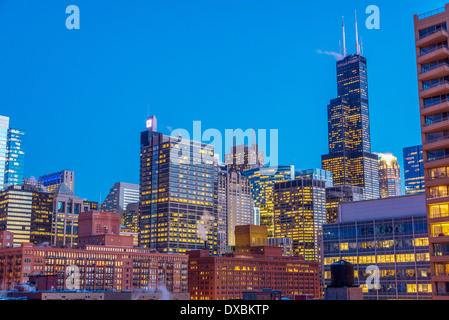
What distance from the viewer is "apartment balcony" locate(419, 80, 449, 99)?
63.2 meters

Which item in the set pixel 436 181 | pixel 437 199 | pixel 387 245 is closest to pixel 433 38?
pixel 436 181

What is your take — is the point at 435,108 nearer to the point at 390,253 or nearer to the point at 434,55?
the point at 434,55

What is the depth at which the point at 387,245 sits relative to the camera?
14475 cm

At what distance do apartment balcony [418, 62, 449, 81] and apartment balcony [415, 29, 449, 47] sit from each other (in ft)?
10.7

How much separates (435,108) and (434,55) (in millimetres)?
6451

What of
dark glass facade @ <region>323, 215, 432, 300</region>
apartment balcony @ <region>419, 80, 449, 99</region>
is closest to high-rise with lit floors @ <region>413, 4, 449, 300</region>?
apartment balcony @ <region>419, 80, 449, 99</region>

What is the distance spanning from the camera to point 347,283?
82.7 meters

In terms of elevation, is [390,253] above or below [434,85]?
below

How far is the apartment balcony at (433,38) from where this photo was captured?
2539 inches

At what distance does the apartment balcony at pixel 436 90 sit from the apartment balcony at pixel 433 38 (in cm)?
544
